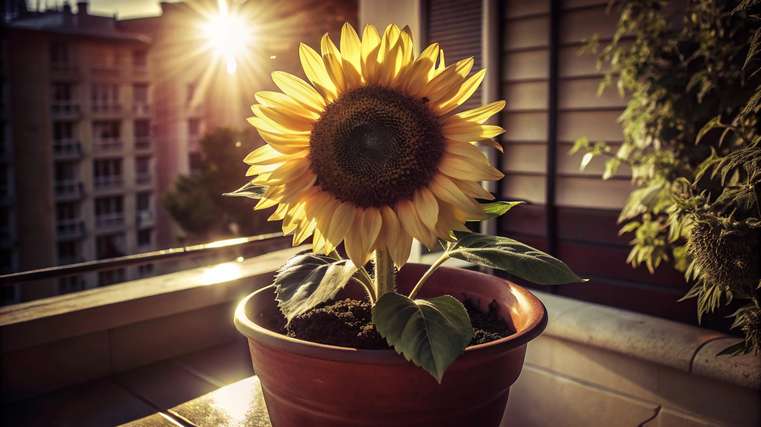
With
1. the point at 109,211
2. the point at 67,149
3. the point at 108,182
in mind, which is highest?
the point at 67,149

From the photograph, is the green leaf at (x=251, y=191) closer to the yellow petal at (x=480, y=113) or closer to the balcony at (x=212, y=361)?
the yellow petal at (x=480, y=113)

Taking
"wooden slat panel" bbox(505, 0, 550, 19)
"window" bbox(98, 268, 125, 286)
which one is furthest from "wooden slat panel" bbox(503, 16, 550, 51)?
"window" bbox(98, 268, 125, 286)

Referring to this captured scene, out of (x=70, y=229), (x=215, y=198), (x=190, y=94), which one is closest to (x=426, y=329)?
(x=215, y=198)

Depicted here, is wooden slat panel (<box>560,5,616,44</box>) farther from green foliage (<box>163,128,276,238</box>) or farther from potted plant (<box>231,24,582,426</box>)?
green foliage (<box>163,128,276,238</box>)

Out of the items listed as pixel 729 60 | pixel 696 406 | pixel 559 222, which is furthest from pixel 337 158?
pixel 559 222

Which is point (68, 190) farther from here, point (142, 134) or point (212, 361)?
point (212, 361)

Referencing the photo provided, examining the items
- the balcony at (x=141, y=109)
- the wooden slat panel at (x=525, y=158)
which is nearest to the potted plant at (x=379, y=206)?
the wooden slat panel at (x=525, y=158)
